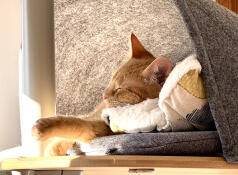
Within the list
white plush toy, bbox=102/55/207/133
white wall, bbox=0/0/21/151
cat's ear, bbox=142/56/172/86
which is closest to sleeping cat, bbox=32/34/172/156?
cat's ear, bbox=142/56/172/86

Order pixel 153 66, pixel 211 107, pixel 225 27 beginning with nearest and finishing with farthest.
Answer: pixel 211 107, pixel 225 27, pixel 153 66

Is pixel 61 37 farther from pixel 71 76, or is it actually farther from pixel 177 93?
pixel 177 93

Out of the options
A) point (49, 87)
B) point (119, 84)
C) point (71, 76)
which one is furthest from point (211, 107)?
point (71, 76)

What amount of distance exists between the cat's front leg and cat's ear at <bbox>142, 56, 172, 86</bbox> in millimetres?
181

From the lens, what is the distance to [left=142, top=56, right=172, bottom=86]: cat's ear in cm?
110

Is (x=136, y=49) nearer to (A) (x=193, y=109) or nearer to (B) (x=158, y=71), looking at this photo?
(B) (x=158, y=71)

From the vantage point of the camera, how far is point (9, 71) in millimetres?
1991

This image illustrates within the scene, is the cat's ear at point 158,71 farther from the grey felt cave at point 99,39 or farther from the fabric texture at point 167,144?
the fabric texture at point 167,144

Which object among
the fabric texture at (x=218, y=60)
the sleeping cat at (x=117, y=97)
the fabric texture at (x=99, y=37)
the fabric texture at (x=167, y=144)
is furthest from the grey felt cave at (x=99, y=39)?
the fabric texture at (x=167, y=144)

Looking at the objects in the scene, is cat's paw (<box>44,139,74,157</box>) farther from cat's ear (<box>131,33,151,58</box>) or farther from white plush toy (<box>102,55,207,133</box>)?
cat's ear (<box>131,33,151,58</box>)

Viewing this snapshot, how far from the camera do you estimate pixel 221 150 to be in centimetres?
86

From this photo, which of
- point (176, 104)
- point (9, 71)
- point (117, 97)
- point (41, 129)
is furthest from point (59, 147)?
point (9, 71)

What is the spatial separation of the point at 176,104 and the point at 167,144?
0.34 feet

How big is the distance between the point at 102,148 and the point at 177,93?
184mm
